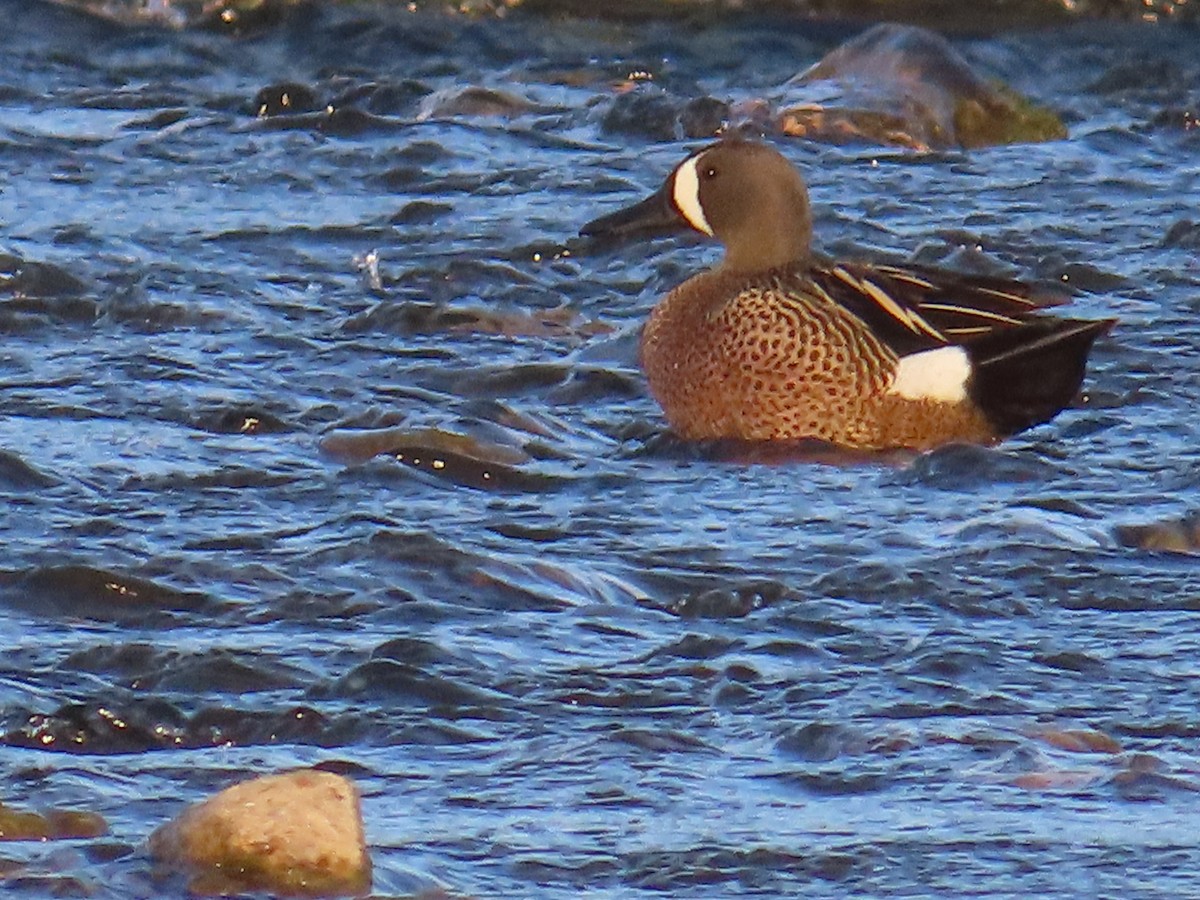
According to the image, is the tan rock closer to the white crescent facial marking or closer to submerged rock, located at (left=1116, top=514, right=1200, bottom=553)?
submerged rock, located at (left=1116, top=514, right=1200, bottom=553)

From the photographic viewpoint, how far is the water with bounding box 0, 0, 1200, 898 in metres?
4.49

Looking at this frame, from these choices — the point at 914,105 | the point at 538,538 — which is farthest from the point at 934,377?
the point at 914,105

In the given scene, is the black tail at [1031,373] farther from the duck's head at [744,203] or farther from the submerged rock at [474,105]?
the submerged rock at [474,105]

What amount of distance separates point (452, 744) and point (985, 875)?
3.08 ft

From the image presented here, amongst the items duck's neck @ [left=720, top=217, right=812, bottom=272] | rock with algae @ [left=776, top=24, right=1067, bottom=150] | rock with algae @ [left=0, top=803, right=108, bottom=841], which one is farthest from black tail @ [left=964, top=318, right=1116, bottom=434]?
rock with algae @ [left=0, top=803, right=108, bottom=841]

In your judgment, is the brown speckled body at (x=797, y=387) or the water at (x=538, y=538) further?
the brown speckled body at (x=797, y=387)

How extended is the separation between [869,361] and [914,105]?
123 inches

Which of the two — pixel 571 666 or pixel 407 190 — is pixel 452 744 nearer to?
pixel 571 666

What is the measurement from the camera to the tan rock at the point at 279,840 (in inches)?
161

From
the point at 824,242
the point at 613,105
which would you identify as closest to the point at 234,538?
the point at 824,242

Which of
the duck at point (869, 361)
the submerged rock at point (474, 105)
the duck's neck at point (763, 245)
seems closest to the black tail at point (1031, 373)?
the duck at point (869, 361)

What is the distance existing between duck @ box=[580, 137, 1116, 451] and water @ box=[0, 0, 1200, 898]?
0.49ft

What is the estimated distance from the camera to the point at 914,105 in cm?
1013

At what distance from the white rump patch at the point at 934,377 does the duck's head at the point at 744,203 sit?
1.70ft
